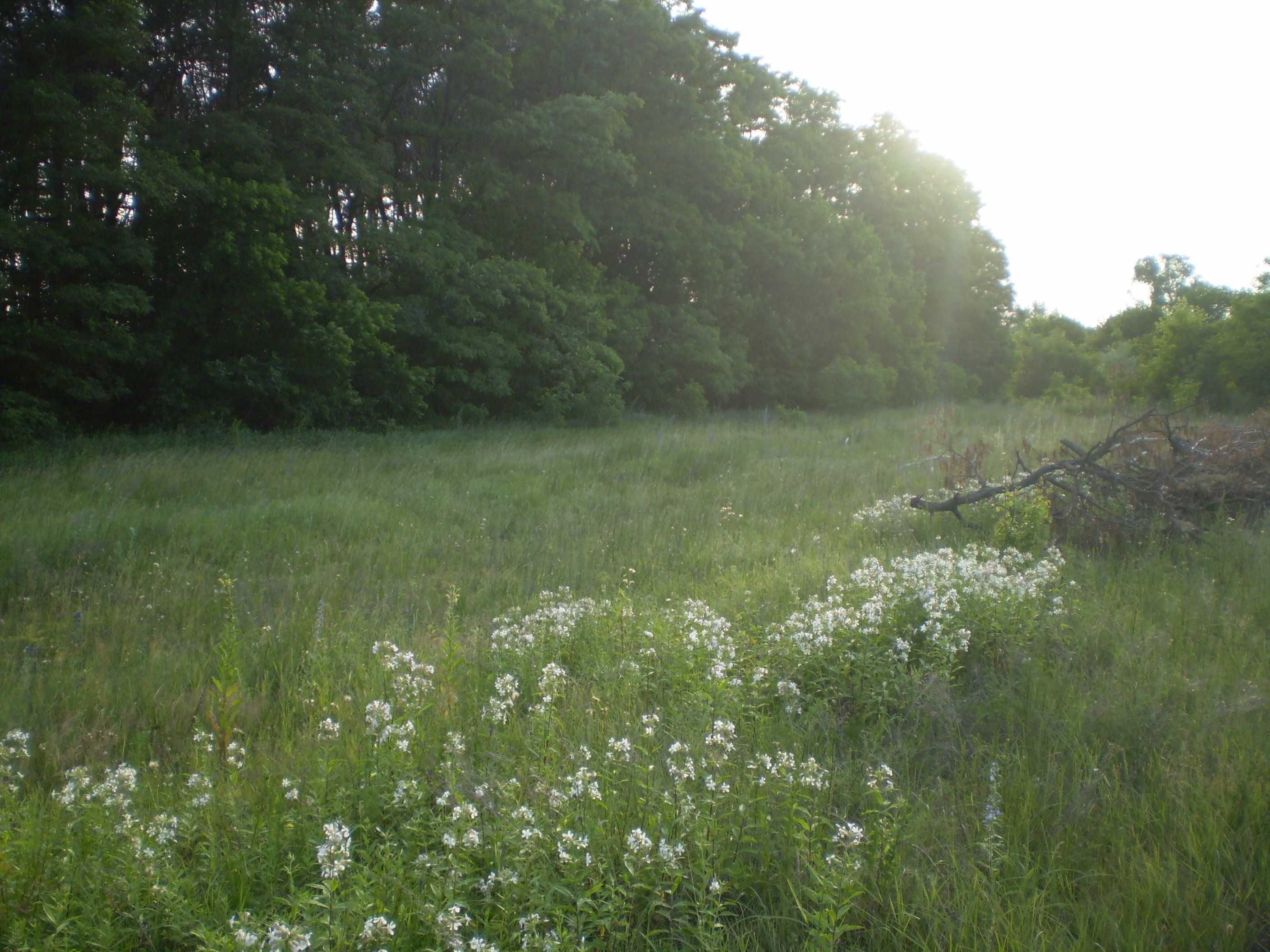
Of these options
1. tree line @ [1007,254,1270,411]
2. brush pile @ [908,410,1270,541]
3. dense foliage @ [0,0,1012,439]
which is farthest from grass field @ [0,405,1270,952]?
tree line @ [1007,254,1270,411]

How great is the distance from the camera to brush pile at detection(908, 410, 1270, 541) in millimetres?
7625

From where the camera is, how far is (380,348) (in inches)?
625

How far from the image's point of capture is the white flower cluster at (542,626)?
4840 mm

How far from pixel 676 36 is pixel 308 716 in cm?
2291

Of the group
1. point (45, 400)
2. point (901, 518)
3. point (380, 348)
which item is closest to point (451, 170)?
point (380, 348)

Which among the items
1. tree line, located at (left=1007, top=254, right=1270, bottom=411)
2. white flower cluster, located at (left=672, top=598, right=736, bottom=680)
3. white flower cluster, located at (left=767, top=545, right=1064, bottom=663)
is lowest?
white flower cluster, located at (left=672, top=598, right=736, bottom=680)

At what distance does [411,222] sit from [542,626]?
1504cm

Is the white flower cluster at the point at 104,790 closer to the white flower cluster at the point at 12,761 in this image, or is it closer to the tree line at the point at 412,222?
the white flower cluster at the point at 12,761

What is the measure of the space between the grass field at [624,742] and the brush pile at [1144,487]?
1.43 feet

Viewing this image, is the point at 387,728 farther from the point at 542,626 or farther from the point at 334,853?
the point at 542,626

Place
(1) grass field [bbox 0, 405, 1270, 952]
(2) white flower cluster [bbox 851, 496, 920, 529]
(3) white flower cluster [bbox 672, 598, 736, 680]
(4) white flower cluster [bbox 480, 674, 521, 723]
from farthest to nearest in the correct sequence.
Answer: (2) white flower cluster [bbox 851, 496, 920, 529], (3) white flower cluster [bbox 672, 598, 736, 680], (4) white flower cluster [bbox 480, 674, 521, 723], (1) grass field [bbox 0, 405, 1270, 952]

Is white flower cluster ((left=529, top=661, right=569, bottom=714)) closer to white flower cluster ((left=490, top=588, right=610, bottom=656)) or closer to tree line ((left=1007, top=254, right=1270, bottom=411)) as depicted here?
white flower cluster ((left=490, top=588, right=610, bottom=656))

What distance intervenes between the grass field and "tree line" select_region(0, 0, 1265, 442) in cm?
698

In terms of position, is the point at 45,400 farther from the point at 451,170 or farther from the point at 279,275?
the point at 451,170
